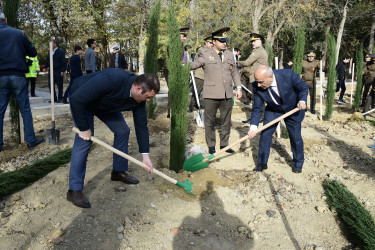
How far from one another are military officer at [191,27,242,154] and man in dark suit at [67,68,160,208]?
6.36 ft

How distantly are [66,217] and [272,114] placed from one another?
10.6 feet

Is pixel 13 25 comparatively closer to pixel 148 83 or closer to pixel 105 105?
pixel 105 105

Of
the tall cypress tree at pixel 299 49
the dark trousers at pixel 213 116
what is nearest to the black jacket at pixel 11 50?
the dark trousers at pixel 213 116

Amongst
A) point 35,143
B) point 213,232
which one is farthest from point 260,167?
point 35,143

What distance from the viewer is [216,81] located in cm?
501

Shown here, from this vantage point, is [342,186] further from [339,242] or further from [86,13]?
[86,13]

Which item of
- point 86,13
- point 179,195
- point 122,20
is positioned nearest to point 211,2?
point 122,20

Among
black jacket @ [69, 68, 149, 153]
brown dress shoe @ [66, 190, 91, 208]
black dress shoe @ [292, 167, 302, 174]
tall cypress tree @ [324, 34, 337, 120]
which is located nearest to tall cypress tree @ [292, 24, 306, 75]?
tall cypress tree @ [324, 34, 337, 120]

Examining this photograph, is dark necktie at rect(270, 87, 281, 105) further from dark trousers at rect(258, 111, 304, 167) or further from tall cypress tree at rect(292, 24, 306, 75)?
tall cypress tree at rect(292, 24, 306, 75)

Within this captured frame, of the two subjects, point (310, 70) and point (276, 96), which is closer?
point (276, 96)

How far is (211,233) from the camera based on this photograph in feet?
10.3

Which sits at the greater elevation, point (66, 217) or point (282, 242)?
point (66, 217)

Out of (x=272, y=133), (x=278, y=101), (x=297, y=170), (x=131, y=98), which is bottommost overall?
(x=297, y=170)

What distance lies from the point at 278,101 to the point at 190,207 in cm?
206
